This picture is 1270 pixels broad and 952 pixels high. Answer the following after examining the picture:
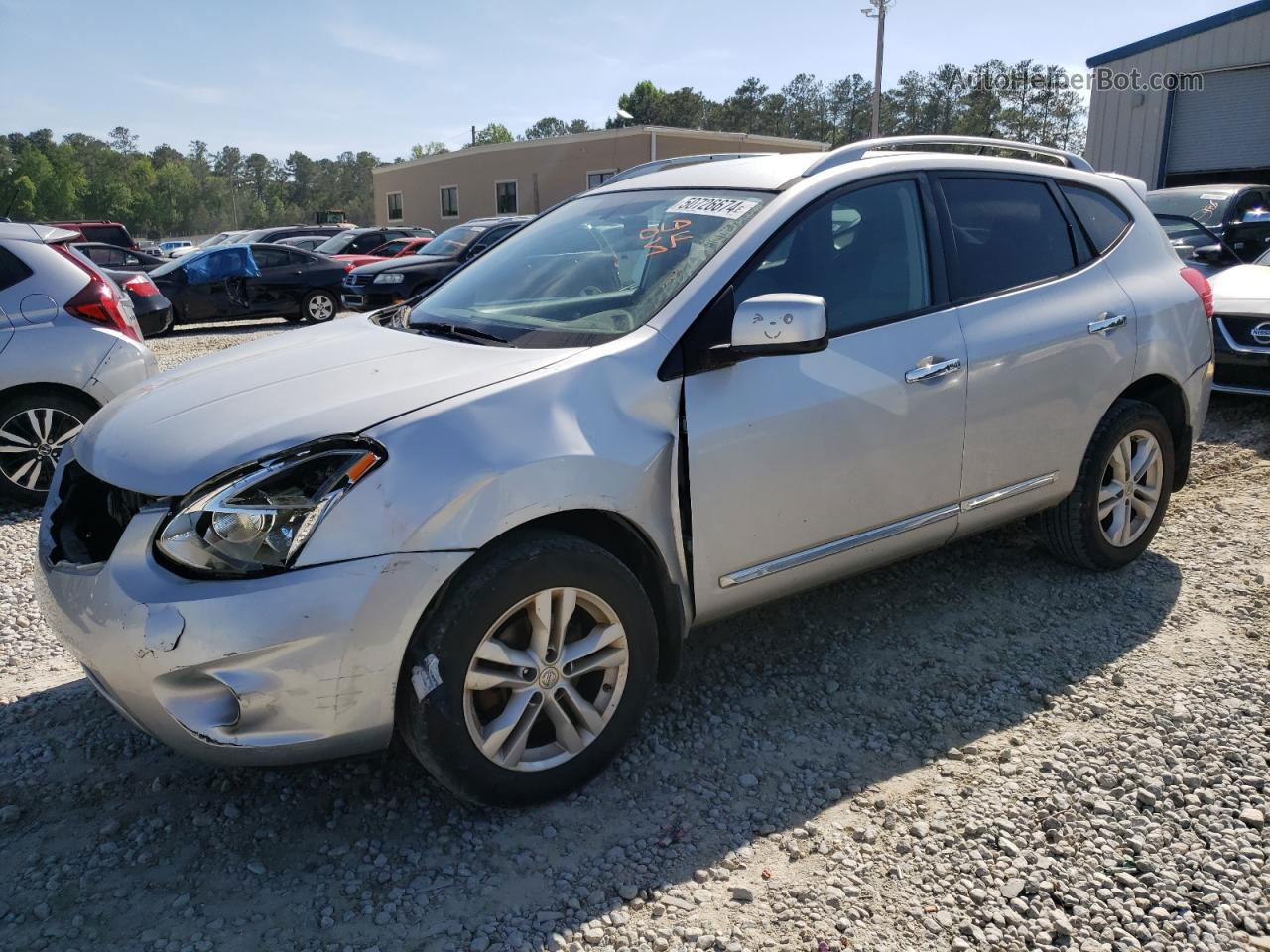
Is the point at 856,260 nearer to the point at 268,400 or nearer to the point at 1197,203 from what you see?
the point at 268,400

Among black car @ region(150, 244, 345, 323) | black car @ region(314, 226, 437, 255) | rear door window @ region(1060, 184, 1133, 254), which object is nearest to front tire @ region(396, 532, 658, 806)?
rear door window @ region(1060, 184, 1133, 254)

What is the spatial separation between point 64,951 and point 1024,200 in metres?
4.02

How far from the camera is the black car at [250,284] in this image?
14.8 m

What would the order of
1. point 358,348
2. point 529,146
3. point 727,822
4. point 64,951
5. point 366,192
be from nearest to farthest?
point 64,951 → point 727,822 → point 358,348 → point 529,146 → point 366,192

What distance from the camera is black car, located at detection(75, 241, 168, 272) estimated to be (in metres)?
18.4

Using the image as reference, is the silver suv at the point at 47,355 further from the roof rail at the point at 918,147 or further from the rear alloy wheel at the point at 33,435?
the roof rail at the point at 918,147

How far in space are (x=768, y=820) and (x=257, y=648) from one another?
1.44 metres

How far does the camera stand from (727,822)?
8.91ft

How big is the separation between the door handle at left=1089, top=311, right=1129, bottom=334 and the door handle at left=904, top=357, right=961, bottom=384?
0.86 meters

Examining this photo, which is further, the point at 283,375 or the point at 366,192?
the point at 366,192

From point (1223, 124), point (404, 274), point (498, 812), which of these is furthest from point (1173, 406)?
point (1223, 124)

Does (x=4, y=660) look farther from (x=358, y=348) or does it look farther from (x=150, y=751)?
(x=358, y=348)

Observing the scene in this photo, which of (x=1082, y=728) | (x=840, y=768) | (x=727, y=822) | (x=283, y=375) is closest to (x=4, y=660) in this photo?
(x=283, y=375)

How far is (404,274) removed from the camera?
14.2 m
